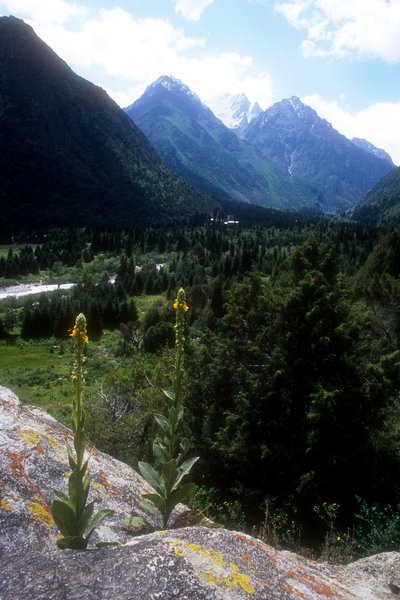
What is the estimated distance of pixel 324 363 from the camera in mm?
19672

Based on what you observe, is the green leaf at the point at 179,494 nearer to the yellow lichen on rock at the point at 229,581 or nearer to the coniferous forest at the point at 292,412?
the yellow lichen on rock at the point at 229,581

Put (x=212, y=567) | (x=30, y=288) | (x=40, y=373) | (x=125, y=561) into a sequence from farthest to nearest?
(x=30, y=288) < (x=40, y=373) < (x=212, y=567) < (x=125, y=561)

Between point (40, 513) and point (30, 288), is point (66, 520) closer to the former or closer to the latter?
point (40, 513)

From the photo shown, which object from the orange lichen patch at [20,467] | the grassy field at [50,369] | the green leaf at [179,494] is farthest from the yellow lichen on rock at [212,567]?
the grassy field at [50,369]

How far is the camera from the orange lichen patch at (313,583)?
388cm

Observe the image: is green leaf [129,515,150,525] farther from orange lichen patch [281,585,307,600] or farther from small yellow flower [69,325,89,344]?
small yellow flower [69,325,89,344]

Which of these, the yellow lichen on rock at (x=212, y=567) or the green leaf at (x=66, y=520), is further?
the green leaf at (x=66, y=520)

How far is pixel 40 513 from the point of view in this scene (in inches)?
187

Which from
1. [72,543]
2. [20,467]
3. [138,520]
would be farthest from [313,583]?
[20,467]

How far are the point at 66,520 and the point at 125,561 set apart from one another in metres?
0.88

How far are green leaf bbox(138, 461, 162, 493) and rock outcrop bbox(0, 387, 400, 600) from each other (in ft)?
2.10

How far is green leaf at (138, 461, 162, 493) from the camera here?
4985 mm

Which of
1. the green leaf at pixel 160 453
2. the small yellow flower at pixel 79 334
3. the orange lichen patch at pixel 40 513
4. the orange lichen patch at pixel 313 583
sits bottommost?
the orange lichen patch at pixel 40 513

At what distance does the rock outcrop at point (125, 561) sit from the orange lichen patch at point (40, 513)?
0.04 ft
